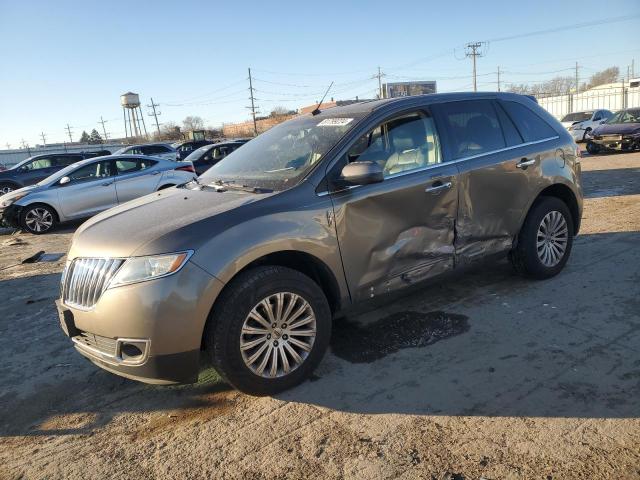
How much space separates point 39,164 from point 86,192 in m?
6.70

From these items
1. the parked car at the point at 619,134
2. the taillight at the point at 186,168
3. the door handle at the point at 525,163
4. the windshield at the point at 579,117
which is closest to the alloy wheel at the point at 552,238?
the door handle at the point at 525,163

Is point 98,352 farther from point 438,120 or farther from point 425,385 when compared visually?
point 438,120

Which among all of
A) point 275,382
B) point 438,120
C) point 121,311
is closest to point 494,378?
point 275,382

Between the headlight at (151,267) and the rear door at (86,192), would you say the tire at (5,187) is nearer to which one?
the rear door at (86,192)

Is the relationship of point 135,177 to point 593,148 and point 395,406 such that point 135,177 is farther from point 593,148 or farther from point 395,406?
point 593,148

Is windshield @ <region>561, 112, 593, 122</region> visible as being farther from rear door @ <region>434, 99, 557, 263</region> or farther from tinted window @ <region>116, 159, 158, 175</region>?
rear door @ <region>434, 99, 557, 263</region>

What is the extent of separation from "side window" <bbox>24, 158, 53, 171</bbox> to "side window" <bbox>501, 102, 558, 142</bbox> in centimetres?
1527

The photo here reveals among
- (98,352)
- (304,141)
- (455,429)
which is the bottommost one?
(455,429)

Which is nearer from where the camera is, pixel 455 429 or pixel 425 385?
pixel 455 429

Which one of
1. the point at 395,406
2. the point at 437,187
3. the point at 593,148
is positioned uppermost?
the point at 437,187

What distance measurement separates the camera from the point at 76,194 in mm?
10477

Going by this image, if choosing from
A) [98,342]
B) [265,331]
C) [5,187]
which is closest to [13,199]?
[5,187]

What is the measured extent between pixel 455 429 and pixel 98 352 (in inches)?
86.8

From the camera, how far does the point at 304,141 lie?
12.7 ft
